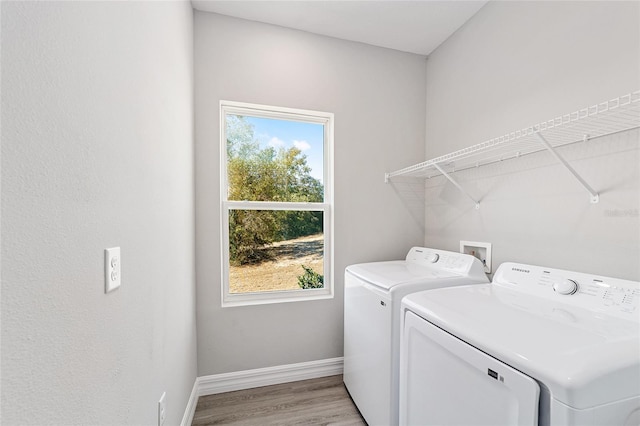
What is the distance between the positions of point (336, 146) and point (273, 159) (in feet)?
1.67

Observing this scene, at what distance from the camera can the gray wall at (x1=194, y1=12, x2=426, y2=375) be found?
6.54 ft

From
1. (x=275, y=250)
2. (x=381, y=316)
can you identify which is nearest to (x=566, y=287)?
(x=381, y=316)

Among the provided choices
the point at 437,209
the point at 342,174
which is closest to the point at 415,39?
the point at 342,174

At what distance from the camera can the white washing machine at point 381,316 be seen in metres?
1.46

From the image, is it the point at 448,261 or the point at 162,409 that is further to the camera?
the point at 448,261

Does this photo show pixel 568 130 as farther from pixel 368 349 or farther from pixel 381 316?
pixel 368 349

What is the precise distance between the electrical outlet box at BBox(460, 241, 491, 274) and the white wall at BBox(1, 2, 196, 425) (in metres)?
1.85

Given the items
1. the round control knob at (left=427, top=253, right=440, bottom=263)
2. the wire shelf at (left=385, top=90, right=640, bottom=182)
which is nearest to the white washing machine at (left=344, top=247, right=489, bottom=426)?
the round control knob at (left=427, top=253, right=440, bottom=263)

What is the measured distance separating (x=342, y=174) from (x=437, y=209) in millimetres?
831

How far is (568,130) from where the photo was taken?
1.29m

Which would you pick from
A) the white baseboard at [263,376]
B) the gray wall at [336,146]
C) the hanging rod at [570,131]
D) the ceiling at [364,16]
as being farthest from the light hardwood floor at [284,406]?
the ceiling at [364,16]

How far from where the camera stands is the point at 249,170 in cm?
217

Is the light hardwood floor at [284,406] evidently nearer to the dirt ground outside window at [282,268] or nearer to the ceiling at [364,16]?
the dirt ground outside window at [282,268]

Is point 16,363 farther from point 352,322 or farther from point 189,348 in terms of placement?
point 352,322
